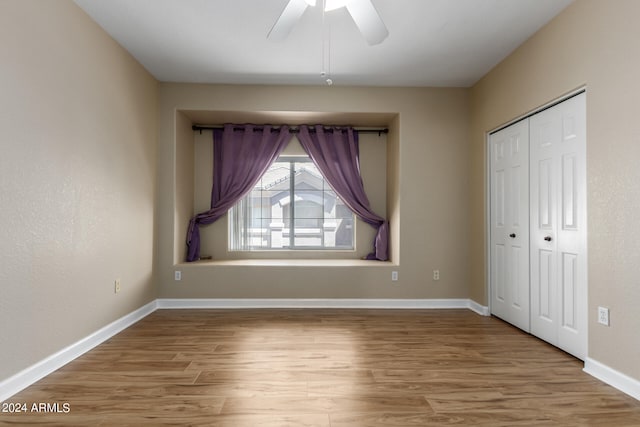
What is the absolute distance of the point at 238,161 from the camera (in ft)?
15.5

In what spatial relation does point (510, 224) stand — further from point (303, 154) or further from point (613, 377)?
point (303, 154)

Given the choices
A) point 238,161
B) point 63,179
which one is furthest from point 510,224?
point 63,179

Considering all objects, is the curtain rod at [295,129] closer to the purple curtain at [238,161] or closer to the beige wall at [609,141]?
the purple curtain at [238,161]

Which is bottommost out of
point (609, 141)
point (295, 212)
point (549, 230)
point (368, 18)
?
point (549, 230)

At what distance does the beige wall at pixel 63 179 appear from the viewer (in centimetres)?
213

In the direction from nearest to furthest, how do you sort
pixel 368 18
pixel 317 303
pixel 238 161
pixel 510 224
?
1. pixel 368 18
2. pixel 510 224
3. pixel 317 303
4. pixel 238 161

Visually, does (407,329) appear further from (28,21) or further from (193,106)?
(28,21)

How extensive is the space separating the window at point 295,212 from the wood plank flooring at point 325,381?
5.30 ft

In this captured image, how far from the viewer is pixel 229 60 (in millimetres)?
3627

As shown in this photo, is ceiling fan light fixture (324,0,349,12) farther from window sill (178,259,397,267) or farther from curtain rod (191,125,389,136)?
window sill (178,259,397,267)

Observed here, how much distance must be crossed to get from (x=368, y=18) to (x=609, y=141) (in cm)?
174

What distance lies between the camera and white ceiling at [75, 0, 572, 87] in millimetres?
2730

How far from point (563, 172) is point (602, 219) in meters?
0.56

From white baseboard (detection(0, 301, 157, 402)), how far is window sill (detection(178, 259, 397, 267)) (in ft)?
3.30
